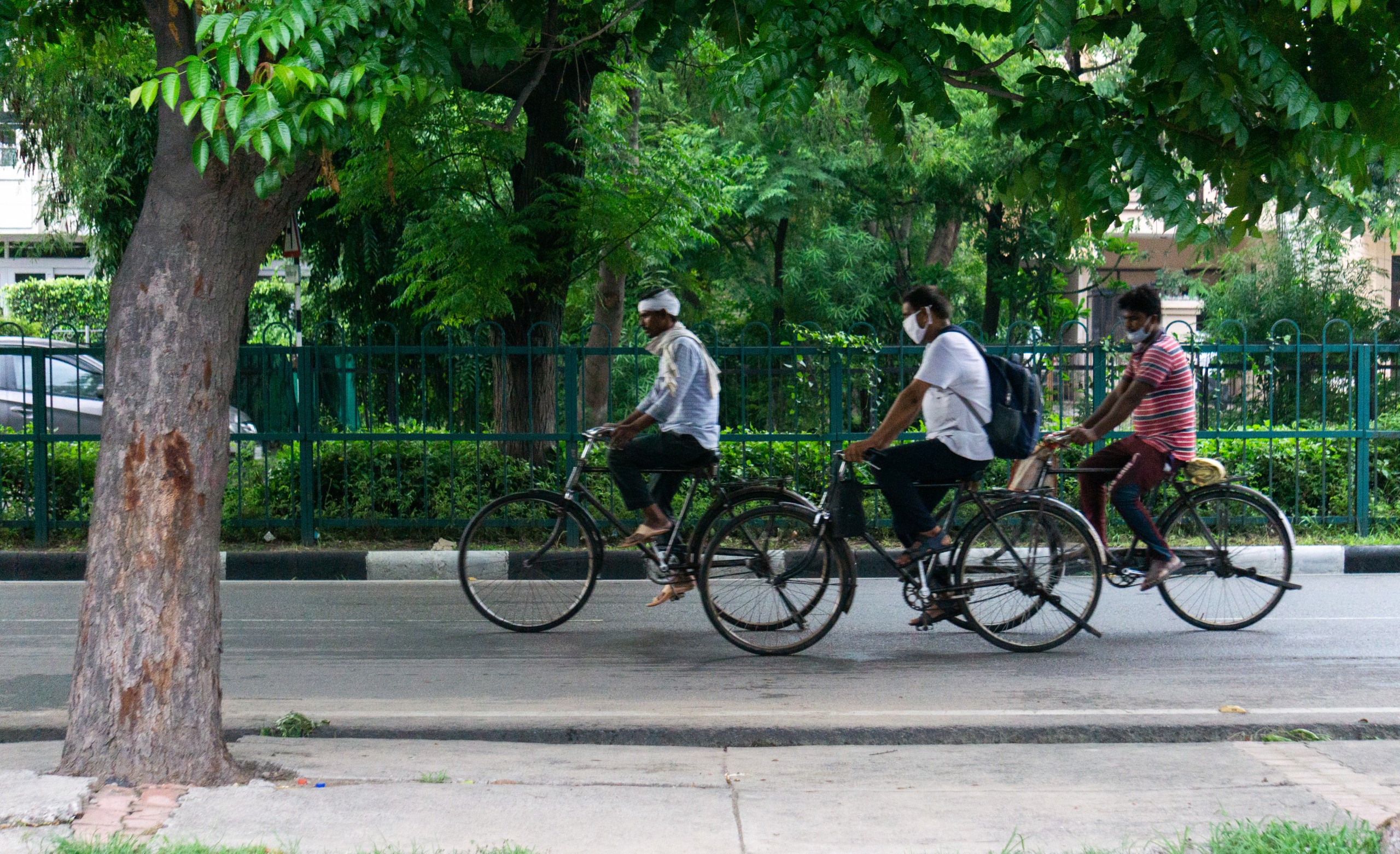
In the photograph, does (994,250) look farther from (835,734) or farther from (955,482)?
(835,734)

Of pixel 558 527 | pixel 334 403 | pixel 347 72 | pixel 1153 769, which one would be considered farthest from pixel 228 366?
pixel 334 403

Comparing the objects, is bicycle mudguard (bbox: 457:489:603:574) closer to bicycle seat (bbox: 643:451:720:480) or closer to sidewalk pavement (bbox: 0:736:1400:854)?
bicycle seat (bbox: 643:451:720:480)

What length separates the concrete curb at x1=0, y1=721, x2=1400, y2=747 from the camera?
16.5ft

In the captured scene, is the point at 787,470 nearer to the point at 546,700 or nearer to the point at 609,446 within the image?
the point at 609,446

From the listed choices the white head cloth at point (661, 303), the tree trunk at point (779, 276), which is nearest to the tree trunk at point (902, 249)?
the tree trunk at point (779, 276)

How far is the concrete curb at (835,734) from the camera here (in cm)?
503

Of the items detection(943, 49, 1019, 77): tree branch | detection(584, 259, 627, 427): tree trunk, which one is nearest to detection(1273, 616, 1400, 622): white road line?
detection(943, 49, 1019, 77): tree branch

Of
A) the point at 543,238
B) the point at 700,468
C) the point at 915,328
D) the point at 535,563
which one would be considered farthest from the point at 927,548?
the point at 543,238

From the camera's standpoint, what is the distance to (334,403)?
34.1ft

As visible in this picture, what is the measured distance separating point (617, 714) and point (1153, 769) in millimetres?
2170

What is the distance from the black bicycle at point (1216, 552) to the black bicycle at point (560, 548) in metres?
1.90

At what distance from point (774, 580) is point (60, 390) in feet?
30.3

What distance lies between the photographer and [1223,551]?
6.88 metres

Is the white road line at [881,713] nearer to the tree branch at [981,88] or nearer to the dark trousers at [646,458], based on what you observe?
the dark trousers at [646,458]
